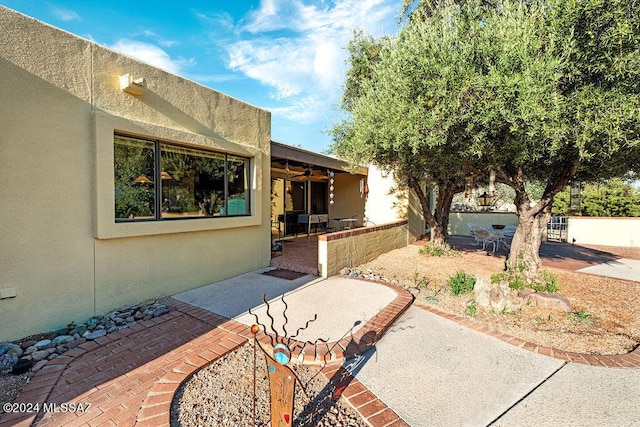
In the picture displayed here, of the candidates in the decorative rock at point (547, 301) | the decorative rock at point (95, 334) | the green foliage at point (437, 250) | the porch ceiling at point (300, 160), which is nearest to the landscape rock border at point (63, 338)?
the decorative rock at point (95, 334)

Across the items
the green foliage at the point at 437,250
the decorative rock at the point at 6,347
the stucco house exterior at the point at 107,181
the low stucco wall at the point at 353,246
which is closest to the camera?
the decorative rock at the point at 6,347

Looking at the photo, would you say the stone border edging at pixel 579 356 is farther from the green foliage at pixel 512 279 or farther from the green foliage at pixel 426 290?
the green foliage at pixel 512 279

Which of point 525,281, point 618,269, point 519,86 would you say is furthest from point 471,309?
point 618,269

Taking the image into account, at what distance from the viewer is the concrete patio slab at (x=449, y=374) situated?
2.99m

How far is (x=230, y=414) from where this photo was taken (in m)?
2.86

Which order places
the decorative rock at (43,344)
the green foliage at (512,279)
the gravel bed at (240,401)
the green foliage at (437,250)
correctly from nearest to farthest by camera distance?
1. the gravel bed at (240,401)
2. the decorative rock at (43,344)
3. the green foliage at (512,279)
4. the green foliage at (437,250)

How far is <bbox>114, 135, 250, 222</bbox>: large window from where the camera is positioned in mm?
5406

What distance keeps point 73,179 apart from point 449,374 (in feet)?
20.3

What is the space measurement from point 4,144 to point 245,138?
4.46 metres

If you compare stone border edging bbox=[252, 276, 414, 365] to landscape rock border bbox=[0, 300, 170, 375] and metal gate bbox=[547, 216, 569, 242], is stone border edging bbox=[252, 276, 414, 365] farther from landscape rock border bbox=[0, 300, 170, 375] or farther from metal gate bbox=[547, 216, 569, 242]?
metal gate bbox=[547, 216, 569, 242]

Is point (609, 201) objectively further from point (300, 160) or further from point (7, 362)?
point (7, 362)

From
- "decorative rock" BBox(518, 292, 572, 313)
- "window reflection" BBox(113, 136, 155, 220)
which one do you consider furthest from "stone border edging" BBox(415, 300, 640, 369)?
"window reflection" BBox(113, 136, 155, 220)

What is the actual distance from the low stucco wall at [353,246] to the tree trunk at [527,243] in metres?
3.85

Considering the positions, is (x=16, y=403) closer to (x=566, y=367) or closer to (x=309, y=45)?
(x=566, y=367)
